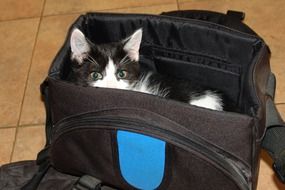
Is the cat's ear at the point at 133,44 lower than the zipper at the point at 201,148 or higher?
higher

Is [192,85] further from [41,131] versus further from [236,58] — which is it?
[41,131]

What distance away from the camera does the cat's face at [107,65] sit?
2.92ft

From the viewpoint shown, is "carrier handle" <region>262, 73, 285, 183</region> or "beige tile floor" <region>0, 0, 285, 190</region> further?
"beige tile floor" <region>0, 0, 285, 190</region>

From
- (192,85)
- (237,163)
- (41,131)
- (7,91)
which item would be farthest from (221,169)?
(7,91)

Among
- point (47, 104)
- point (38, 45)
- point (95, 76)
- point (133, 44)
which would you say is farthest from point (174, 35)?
point (38, 45)

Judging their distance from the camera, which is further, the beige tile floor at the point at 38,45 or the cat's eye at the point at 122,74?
the beige tile floor at the point at 38,45

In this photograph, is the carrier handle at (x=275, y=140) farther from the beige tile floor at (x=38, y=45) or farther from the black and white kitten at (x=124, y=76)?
the beige tile floor at (x=38, y=45)

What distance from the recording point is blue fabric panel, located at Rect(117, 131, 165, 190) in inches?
27.4

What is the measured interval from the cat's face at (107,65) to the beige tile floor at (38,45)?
36 centimetres

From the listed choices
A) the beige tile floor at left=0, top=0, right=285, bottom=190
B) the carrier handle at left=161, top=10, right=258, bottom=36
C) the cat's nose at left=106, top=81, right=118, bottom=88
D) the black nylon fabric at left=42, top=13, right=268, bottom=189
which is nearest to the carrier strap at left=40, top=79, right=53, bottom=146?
the black nylon fabric at left=42, top=13, right=268, bottom=189

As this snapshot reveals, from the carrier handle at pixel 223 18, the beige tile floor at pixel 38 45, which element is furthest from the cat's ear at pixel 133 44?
the beige tile floor at pixel 38 45

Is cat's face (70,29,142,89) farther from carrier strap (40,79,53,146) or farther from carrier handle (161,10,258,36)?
carrier handle (161,10,258,36)

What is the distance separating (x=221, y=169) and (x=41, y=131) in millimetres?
683

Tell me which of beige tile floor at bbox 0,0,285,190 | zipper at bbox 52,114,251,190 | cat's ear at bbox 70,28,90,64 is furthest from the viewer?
beige tile floor at bbox 0,0,285,190
